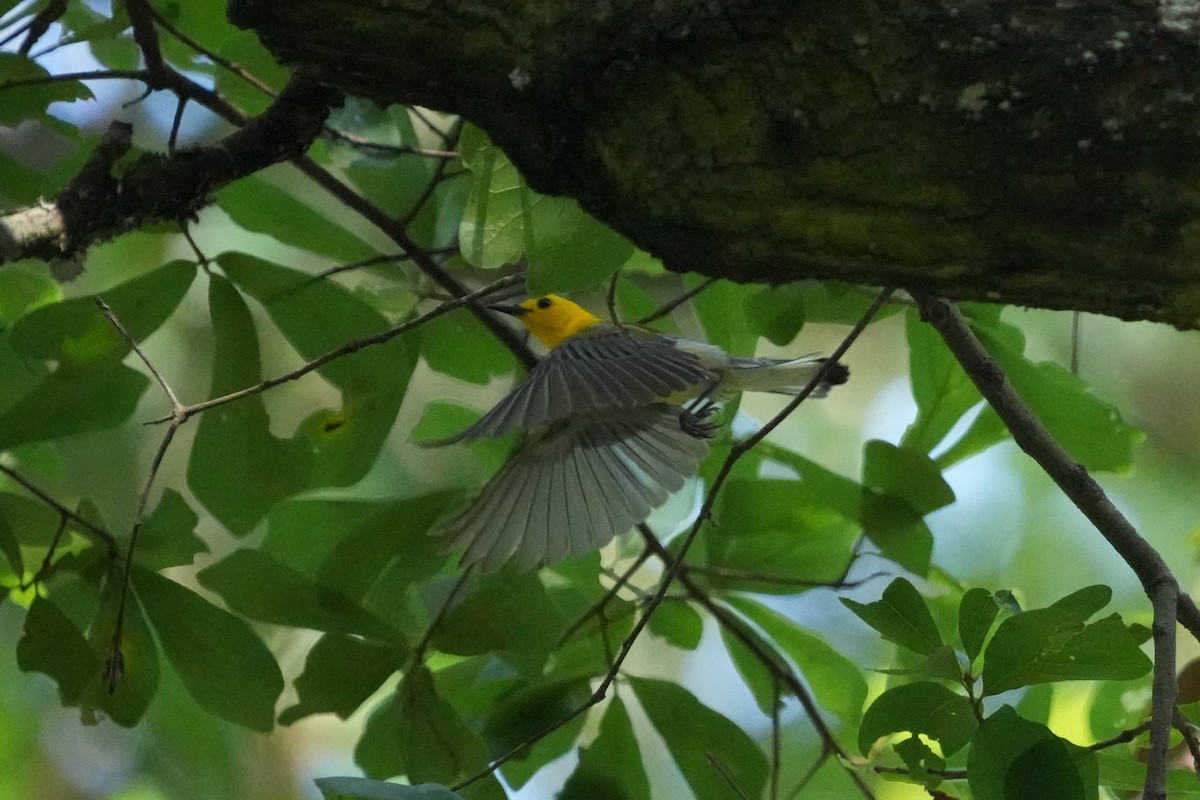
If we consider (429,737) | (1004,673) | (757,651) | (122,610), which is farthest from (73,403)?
(1004,673)

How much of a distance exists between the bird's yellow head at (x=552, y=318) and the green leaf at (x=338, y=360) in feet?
1.41

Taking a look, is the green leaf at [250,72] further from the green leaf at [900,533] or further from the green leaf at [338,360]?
the green leaf at [900,533]

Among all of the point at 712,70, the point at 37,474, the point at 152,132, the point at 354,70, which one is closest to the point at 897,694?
the point at 712,70

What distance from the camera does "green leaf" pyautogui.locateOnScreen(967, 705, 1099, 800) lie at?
586 millimetres

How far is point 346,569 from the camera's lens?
0.87 m

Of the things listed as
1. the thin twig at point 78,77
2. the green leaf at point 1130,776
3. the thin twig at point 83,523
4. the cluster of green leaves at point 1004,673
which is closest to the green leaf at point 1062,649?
the cluster of green leaves at point 1004,673

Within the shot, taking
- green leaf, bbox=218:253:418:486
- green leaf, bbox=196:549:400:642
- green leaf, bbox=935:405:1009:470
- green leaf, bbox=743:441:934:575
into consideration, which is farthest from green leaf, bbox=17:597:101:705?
green leaf, bbox=935:405:1009:470

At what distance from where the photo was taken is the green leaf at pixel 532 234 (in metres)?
0.70

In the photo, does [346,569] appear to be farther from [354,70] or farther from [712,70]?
[712,70]

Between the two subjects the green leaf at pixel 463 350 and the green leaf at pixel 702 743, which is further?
the green leaf at pixel 463 350

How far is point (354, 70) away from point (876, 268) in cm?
32

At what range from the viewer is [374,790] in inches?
20.6

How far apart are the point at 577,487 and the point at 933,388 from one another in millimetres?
365

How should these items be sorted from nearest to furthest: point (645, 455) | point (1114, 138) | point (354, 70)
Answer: point (1114, 138), point (354, 70), point (645, 455)
